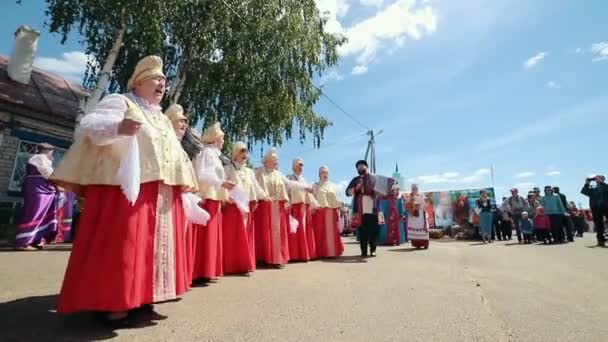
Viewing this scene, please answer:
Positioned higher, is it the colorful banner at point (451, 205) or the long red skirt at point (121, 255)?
the colorful banner at point (451, 205)

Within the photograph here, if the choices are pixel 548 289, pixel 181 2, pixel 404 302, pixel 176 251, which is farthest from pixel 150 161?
pixel 181 2

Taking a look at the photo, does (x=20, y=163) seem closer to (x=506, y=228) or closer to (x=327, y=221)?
(x=327, y=221)

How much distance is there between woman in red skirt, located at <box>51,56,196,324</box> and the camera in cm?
227

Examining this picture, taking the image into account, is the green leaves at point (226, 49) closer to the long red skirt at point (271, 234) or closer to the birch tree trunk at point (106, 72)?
the birch tree trunk at point (106, 72)

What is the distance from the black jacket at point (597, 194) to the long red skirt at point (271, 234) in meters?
9.01

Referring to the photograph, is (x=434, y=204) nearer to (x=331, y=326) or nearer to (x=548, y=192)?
(x=548, y=192)

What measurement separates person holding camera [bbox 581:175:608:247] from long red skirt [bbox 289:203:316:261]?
8.11 meters

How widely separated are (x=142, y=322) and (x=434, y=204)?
19893 millimetres

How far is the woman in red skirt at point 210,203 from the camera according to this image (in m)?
4.11

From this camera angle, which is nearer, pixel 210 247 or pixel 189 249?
pixel 189 249

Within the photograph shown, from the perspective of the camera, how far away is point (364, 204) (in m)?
7.11

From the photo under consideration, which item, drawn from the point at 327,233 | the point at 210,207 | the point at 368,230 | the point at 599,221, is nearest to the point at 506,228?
the point at 599,221

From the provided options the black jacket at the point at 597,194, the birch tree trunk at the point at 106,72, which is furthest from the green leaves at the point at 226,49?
the black jacket at the point at 597,194

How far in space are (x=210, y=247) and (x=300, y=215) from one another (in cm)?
285
